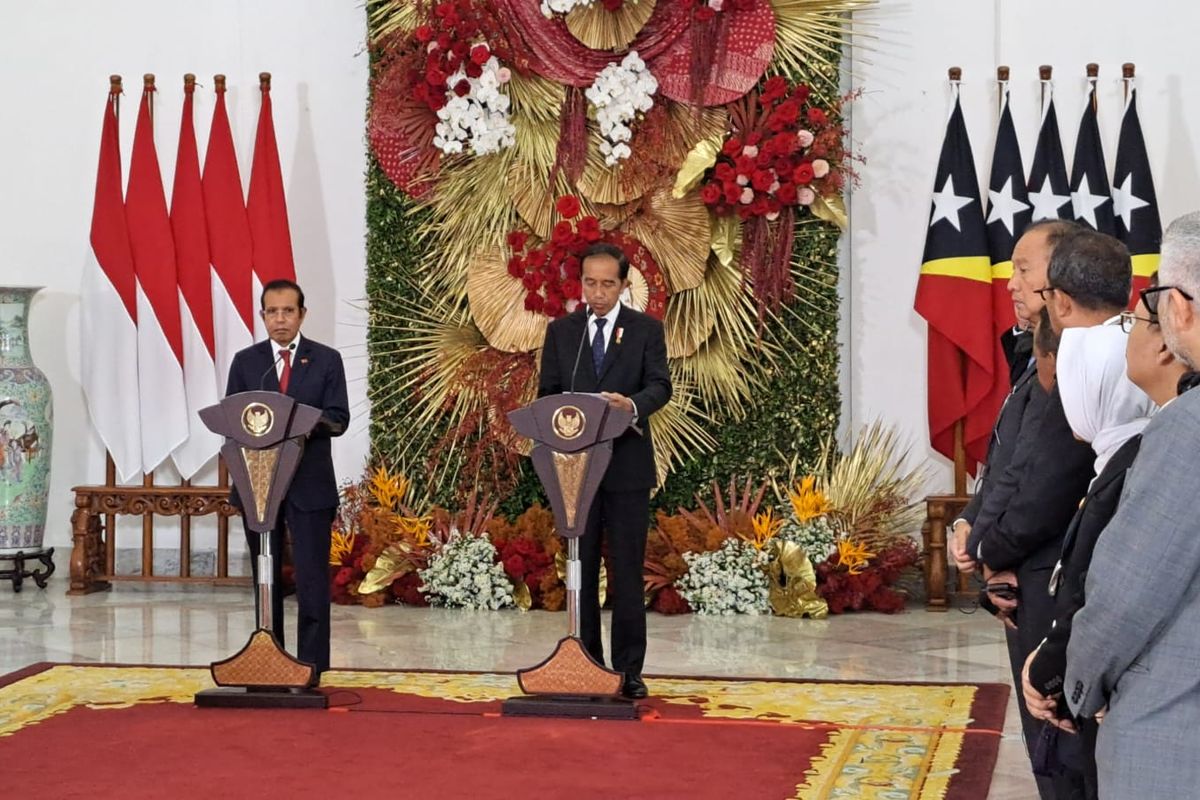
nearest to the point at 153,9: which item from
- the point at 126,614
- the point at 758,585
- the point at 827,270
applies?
the point at 126,614

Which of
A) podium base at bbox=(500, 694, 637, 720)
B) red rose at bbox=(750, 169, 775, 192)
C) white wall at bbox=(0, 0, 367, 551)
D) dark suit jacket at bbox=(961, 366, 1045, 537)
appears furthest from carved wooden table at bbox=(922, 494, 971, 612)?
dark suit jacket at bbox=(961, 366, 1045, 537)

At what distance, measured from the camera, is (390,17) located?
830 cm

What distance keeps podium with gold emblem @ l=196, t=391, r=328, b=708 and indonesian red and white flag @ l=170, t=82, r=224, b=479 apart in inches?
118

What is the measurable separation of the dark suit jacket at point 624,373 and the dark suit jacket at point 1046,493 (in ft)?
7.50

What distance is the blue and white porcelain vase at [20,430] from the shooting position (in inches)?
320

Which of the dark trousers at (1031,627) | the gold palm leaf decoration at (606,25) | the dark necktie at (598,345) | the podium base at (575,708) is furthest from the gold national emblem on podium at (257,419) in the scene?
the gold palm leaf decoration at (606,25)

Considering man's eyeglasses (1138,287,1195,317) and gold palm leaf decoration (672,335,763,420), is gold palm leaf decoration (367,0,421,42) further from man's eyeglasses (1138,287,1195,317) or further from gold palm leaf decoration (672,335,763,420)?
man's eyeglasses (1138,287,1195,317)

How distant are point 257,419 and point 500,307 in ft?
9.37

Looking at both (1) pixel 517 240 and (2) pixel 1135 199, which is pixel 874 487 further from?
(1) pixel 517 240

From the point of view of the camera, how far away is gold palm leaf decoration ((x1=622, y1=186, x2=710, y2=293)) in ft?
26.2

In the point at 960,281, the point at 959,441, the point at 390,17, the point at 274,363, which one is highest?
the point at 390,17

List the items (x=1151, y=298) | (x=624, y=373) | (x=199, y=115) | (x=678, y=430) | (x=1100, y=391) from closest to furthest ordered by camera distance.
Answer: (x=1151, y=298) < (x=1100, y=391) < (x=624, y=373) < (x=678, y=430) < (x=199, y=115)

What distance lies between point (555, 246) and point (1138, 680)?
6040 mm

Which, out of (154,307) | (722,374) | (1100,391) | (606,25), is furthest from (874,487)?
(1100,391)
